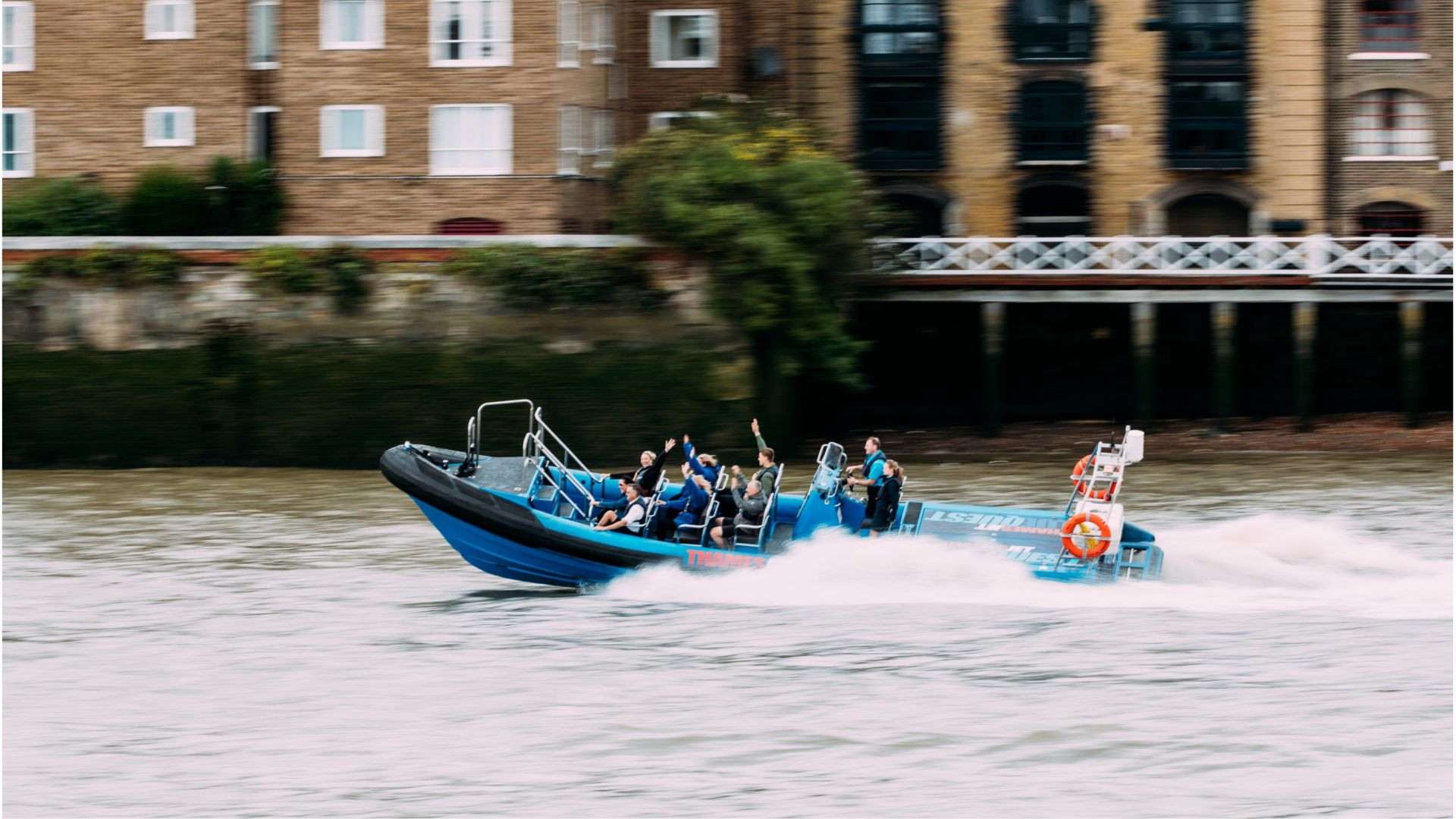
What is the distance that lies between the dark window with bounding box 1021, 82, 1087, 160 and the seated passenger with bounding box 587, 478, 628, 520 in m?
24.5

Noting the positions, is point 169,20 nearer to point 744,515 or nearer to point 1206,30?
point 1206,30

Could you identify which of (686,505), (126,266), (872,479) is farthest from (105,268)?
(872,479)

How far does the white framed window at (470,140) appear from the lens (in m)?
37.3

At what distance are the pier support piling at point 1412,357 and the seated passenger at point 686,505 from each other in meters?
23.5

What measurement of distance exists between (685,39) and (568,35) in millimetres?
4633

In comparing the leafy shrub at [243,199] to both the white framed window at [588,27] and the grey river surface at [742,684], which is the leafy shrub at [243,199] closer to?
the white framed window at [588,27]

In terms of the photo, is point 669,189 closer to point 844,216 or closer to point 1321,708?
point 844,216

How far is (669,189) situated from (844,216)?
11.2 ft

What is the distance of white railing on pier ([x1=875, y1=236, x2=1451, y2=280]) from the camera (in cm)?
3744

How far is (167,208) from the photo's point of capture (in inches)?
Result: 1464

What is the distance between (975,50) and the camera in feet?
136

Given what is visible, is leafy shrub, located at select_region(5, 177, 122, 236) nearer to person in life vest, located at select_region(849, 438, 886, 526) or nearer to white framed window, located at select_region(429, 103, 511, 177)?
white framed window, located at select_region(429, 103, 511, 177)

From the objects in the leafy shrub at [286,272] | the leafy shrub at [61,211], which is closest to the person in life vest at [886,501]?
the leafy shrub at [286,272]

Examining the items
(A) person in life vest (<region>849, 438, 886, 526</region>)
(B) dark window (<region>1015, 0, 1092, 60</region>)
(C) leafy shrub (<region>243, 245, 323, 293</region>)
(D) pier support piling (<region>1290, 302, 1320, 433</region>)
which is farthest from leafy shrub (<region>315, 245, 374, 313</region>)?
(D) pier support piling (<region>1290, 302, 1320, 433</region>)
